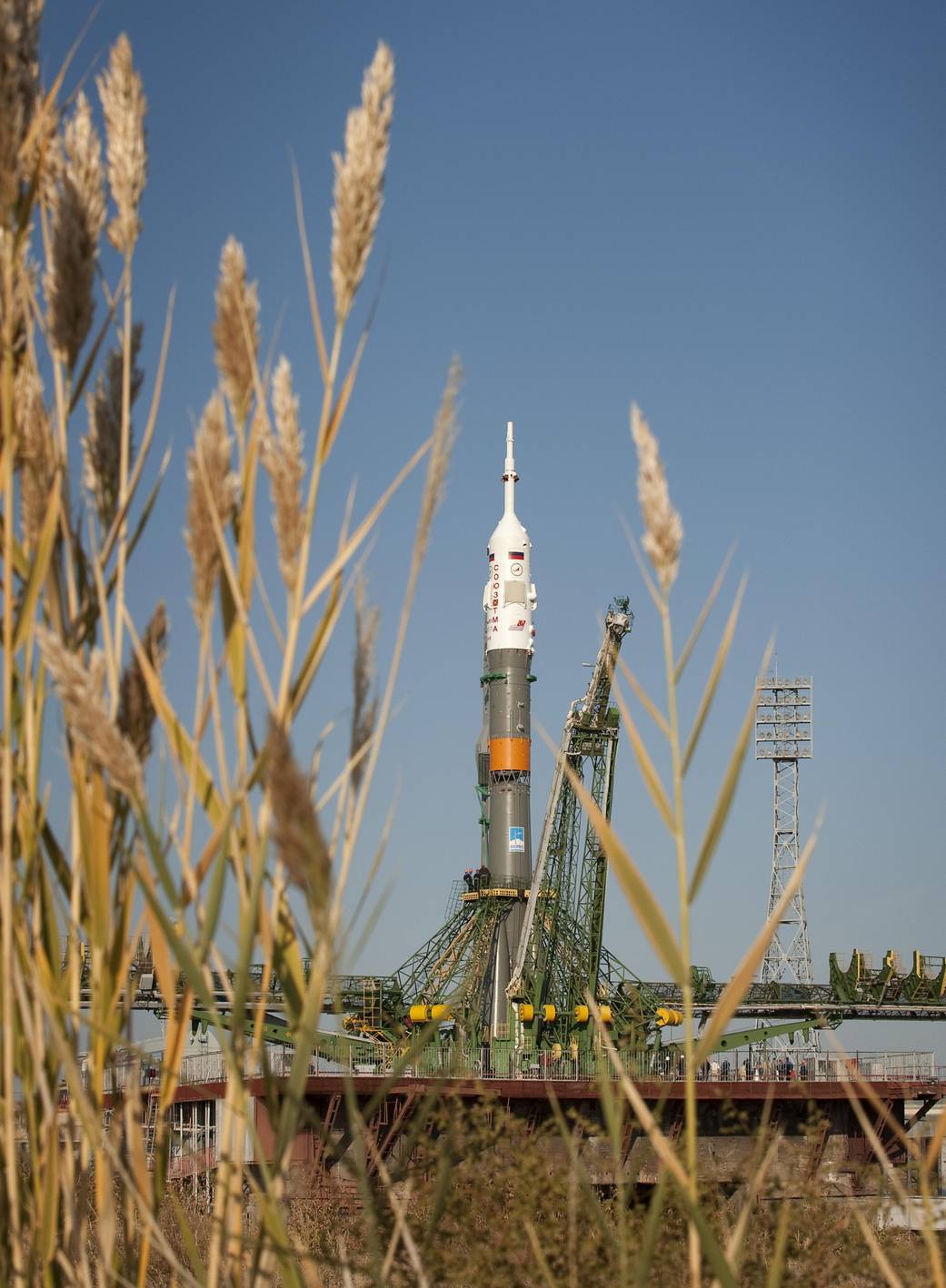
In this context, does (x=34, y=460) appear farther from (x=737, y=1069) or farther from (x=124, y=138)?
(x=737, y=1069)

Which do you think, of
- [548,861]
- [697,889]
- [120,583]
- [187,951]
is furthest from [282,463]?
[548,861]

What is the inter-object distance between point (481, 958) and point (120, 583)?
38.4 metres

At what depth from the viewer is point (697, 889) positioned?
7.98ft

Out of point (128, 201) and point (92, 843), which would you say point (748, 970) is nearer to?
point (92, 843)

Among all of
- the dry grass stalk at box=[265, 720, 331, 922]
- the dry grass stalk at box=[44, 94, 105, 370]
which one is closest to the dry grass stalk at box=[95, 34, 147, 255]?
the dry grass stalk at box=[44, 94, 105, 370]

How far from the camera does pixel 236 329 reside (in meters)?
2.59

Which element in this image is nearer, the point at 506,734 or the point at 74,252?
the point at 74,252

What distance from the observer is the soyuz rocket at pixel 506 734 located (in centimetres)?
4041

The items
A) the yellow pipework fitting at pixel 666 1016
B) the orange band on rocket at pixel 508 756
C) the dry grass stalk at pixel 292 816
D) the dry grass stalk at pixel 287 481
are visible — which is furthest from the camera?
the orange band on rocket at pixel 508 756

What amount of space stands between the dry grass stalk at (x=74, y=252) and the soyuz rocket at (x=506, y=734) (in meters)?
38.3

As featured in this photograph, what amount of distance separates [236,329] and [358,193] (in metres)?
0.34

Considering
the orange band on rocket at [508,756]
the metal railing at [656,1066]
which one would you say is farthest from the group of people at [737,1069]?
the orange band on rocket at [508,756]

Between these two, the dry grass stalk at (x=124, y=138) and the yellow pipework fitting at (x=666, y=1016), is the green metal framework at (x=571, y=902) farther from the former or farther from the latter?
the dry grass stalk at (x=124, y=138)

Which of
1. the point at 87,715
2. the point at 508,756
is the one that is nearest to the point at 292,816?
the point at 87,715
